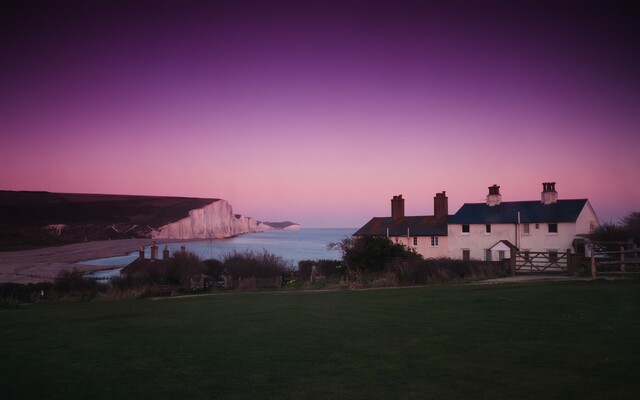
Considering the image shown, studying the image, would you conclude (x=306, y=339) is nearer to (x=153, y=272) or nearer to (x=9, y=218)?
(x=153, y=272)

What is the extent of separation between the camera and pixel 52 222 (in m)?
65.3

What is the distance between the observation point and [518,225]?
167 feet

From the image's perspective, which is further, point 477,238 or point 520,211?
point 477,238

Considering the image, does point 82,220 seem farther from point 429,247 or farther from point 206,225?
point 206,225

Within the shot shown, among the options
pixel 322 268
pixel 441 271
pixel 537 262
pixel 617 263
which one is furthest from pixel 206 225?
pixel 617 263

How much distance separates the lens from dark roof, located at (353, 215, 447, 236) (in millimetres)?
57969

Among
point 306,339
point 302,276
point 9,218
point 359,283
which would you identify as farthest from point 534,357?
point 9,218

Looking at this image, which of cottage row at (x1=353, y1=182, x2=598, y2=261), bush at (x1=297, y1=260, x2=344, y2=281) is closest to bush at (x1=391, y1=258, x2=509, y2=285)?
bush at (x1=297, y1=260, x2=344, y2=281)

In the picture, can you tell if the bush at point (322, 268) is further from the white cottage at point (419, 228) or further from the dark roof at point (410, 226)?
the dark roof at point (410, 226)

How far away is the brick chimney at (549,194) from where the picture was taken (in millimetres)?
51156

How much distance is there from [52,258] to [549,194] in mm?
61682

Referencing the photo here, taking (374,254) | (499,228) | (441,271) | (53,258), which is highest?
(499,228)

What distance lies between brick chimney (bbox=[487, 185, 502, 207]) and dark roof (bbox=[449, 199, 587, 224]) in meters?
0.45

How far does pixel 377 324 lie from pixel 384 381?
16.5 ft
